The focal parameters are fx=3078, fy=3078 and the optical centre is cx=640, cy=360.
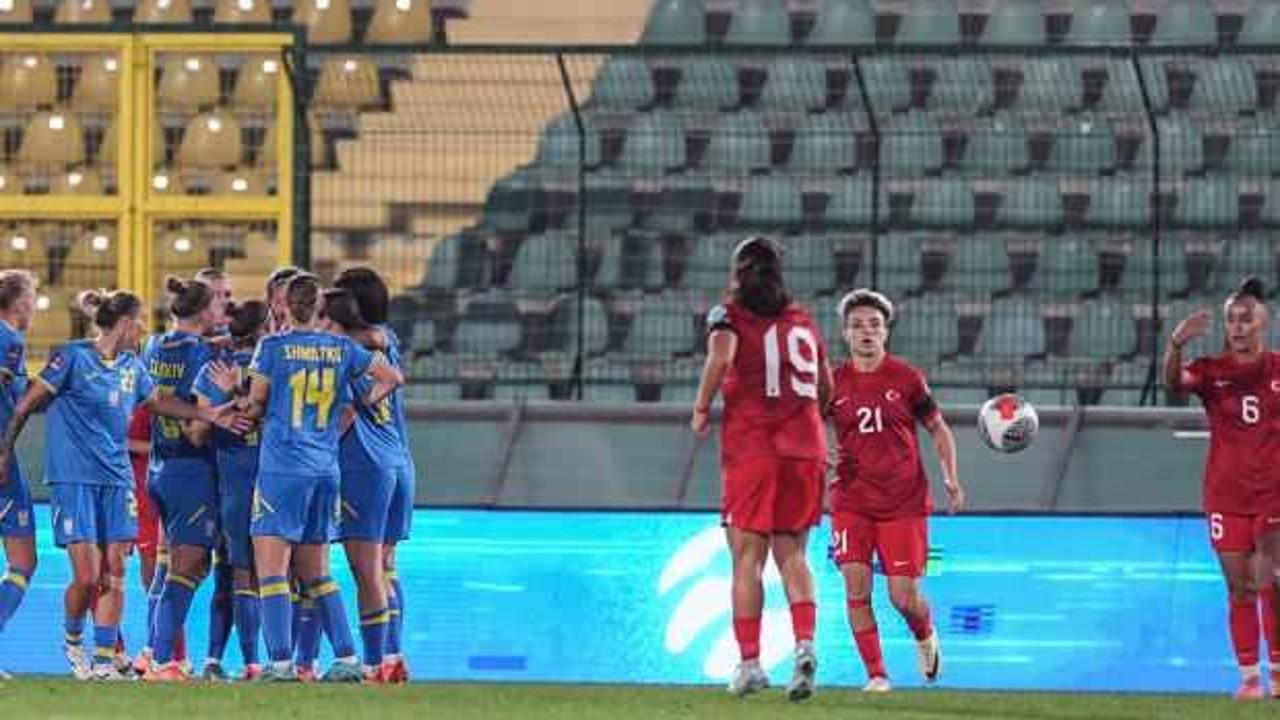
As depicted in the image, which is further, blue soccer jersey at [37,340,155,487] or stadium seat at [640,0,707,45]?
stadium seat at [640,0,707,45]

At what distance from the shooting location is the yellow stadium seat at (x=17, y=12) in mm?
21484

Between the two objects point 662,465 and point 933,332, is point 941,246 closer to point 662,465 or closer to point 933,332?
point 933,332

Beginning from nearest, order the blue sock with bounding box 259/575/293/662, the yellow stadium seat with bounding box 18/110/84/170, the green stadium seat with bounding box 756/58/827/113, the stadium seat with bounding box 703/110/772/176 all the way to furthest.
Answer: the blue sock with bounding box 259/575/293/662, the yellow stadium seat with bounding box 18/110/84/170, the stadium seat with bounding box 703/110/772/176, the green stadium seat with bounding box 756/58/827/113

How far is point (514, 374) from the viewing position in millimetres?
18188

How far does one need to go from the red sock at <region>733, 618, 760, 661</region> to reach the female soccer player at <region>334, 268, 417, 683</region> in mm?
1734

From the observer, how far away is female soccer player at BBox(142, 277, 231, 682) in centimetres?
1254

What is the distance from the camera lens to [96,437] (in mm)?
12578

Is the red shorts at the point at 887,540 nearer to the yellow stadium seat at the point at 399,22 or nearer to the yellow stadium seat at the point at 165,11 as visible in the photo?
the yellow stadium seat at the point at 399,22

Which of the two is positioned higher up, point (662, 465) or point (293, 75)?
point (293, 75)

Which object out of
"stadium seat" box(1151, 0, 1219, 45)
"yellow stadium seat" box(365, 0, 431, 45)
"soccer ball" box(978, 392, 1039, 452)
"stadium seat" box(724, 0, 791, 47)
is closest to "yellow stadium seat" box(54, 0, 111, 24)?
"yellow stadium seat" box(365, 0, 431, 45)

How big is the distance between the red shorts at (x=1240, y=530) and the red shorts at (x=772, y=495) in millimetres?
2136

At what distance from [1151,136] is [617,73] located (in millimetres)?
3453

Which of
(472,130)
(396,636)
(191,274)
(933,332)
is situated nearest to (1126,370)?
(933,332)

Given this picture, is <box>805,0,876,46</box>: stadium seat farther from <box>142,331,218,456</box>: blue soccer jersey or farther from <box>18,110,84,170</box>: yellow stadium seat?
<box>142,331,218,456</box>: blue soccer jersey
